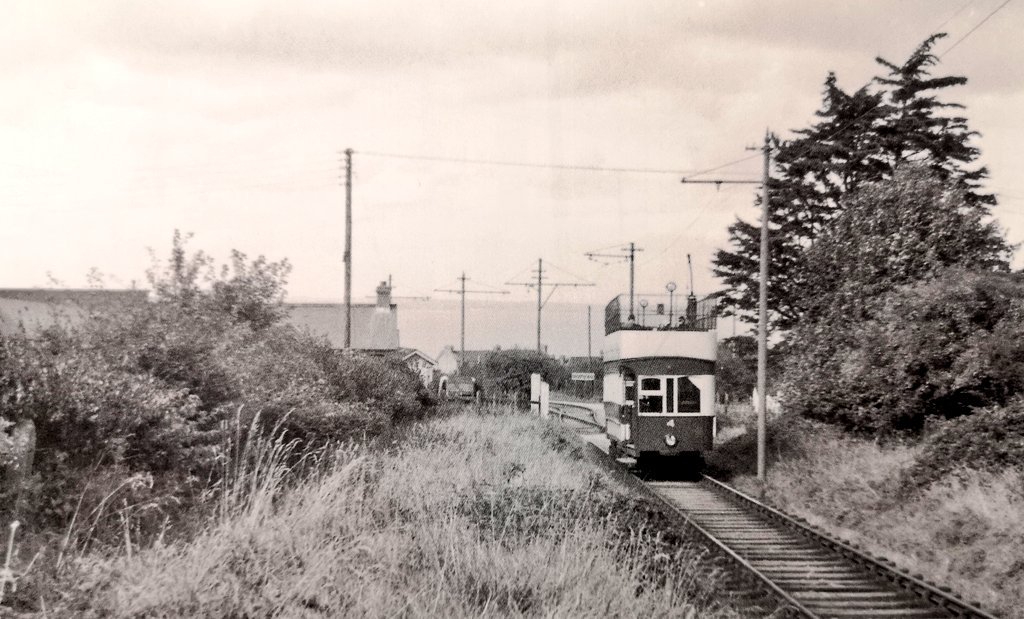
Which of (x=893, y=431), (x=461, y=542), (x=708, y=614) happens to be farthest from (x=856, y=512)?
(x=461, y=542)

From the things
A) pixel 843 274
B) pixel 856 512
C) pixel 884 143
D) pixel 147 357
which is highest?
pixel 884 143

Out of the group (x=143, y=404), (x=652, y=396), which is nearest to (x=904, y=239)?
(x=652, y=396)

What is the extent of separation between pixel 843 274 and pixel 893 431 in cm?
703

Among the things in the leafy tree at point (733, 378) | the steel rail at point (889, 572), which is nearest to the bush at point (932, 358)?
the steel rail at point (889, 572)

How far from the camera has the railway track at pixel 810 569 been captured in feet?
31.6

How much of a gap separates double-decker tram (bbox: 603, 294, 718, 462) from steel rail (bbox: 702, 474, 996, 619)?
426 cm

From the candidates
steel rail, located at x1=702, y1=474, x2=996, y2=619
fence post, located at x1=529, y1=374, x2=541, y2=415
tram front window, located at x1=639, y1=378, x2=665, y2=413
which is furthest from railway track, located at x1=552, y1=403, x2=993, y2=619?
fence post, located at x1=529, y1=374, x2=541, y2=415

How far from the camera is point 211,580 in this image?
5.59 metres

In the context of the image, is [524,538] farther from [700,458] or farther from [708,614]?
[700,458]

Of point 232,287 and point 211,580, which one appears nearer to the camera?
point 211,580

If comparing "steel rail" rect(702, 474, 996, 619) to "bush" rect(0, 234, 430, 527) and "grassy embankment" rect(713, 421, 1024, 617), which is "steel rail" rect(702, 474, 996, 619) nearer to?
"grassy embankment" rect(713, 421, 1024, 617)

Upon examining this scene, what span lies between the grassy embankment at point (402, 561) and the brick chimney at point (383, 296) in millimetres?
51369

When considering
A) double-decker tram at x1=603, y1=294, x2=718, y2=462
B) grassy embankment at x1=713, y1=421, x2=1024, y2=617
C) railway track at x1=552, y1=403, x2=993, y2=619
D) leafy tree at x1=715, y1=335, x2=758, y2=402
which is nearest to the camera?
railway track at x1=552, y1=403, x2=993, y2=619

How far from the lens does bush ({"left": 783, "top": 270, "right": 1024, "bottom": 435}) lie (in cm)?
1698
